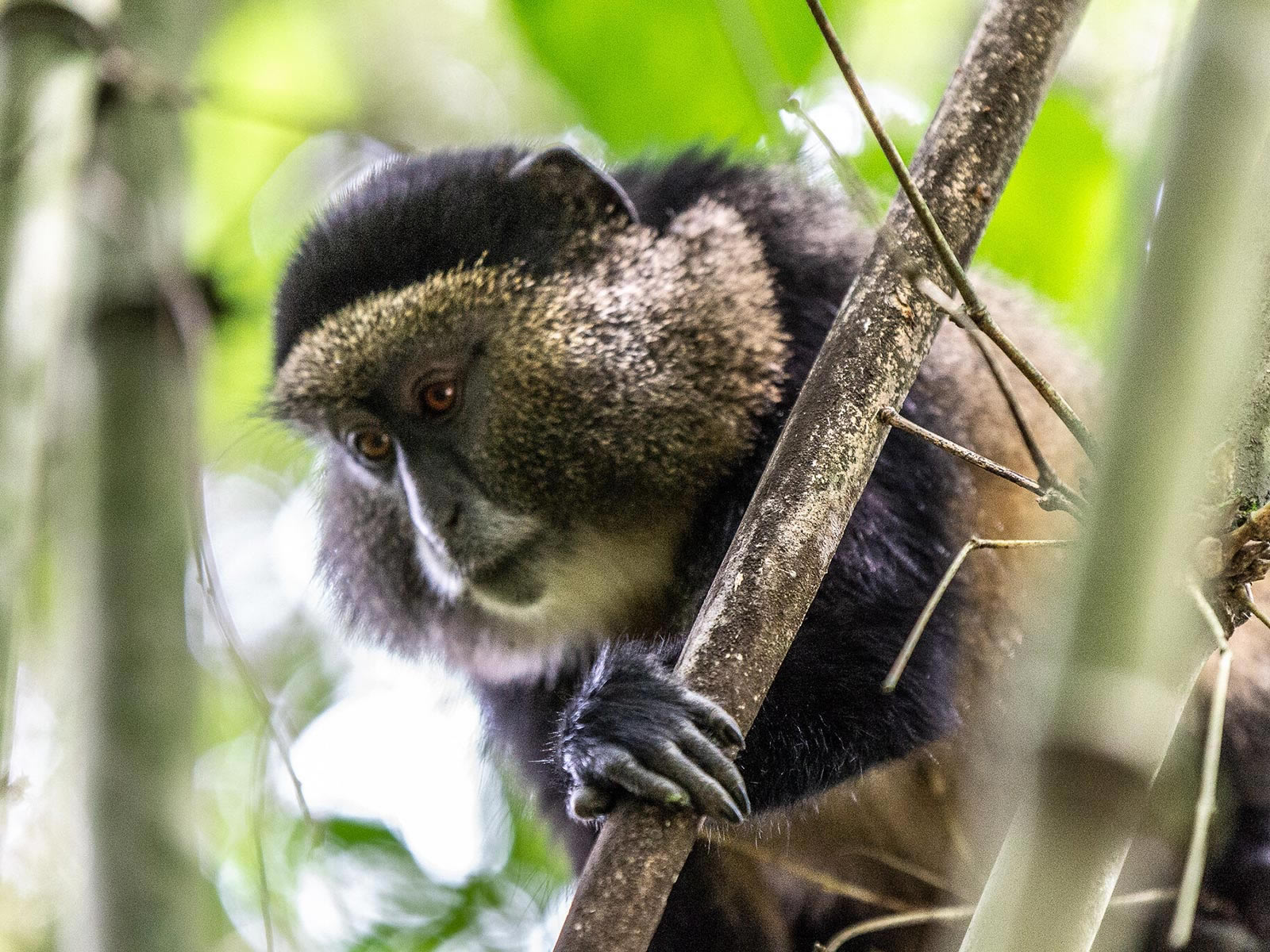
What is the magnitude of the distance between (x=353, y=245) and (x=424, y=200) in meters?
0.25

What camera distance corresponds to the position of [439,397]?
3961 millimetres

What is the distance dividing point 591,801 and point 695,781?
0.29 meters

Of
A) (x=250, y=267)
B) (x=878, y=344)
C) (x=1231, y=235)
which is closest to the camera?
(x=1231, y=235)

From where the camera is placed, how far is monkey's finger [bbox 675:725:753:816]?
2.47 meters

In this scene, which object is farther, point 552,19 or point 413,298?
point 552,19

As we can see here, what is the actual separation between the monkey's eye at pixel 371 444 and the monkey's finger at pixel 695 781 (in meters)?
1.92

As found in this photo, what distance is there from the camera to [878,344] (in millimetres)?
2486

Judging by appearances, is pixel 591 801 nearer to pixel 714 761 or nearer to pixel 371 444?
pixel 714 761

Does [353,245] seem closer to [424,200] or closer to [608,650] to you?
[424,200]

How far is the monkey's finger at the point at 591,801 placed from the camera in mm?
2646

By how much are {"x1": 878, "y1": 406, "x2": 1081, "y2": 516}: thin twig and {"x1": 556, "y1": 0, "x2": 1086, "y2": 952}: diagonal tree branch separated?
4cm

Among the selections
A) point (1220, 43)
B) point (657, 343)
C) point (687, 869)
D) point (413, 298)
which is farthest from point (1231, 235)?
point (687, 869)

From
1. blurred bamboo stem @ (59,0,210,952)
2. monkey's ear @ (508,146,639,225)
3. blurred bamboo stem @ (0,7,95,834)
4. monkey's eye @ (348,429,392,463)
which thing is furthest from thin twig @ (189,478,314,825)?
monkey's ear @ (508,146,639,225)

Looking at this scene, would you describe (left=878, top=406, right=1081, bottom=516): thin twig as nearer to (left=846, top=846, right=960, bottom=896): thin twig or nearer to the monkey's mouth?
the monkey's mouth
